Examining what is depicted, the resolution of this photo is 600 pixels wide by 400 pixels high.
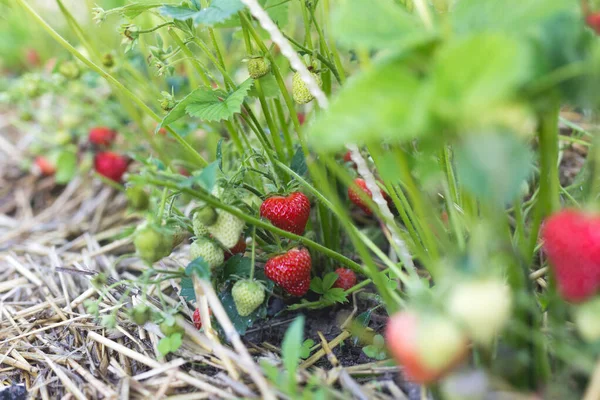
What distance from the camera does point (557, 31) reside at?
604mm

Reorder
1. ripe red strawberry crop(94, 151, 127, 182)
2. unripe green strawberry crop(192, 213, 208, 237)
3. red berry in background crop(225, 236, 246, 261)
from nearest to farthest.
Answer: unripe green strawberry crop(192, 213, 208, 237)
red berry in background crop(225, 236, 246, 261)
ripe red strawberry crop(94, 151, 127, 182)

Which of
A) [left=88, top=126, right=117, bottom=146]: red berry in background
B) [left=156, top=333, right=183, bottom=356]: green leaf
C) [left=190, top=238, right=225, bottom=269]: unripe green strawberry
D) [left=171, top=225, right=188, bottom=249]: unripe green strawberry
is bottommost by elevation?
[left=156, top=333, right=183, bottom=356]: green leaf

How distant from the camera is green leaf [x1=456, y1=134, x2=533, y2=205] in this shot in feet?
1.72

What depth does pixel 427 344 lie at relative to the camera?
518mm

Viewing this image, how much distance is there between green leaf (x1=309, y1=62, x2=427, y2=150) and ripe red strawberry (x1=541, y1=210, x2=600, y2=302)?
Result: 189mm

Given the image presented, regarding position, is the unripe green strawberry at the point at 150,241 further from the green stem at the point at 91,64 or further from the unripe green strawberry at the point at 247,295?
the green stem at the point at 91,64

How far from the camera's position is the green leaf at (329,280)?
3.36 feet

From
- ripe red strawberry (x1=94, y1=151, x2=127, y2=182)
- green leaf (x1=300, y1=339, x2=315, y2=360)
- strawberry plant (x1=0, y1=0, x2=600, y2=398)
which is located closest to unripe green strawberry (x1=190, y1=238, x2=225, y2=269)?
strawberry plant (x1=0, y1=0, x2=600, y2=398)

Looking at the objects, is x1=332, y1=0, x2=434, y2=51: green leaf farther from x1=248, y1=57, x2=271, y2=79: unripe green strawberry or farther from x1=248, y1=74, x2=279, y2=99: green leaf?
x1=248, y1=74, x2=279, y2=99: green leaf

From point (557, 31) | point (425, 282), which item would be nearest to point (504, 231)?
point (425, 282)

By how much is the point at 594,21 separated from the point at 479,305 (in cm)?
37

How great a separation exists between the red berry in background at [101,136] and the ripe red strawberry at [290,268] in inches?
40.2

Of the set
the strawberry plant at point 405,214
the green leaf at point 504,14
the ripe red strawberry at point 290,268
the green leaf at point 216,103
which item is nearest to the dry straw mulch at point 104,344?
the strawberry plant at point 405,214

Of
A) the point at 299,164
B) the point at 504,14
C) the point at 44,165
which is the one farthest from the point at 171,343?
the point at 44,165
